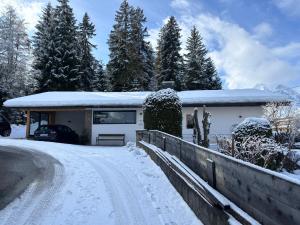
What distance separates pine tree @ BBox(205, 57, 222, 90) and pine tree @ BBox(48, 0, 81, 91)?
14.6 meters

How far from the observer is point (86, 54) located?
4184 cm

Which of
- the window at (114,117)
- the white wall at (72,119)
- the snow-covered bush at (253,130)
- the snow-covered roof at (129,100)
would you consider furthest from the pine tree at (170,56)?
the snow-covered bush at (253,130)

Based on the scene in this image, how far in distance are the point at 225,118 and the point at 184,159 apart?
14.9 m

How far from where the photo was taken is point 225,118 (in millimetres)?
22141

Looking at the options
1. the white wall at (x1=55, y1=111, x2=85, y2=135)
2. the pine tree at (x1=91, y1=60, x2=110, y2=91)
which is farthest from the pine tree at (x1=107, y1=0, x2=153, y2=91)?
the white wall at (x1=55, y1=111, x2=85, y2=135)

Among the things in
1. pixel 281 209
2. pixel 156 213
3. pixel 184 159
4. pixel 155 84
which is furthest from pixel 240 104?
pixel 155 84

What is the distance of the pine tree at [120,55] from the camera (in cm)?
4138

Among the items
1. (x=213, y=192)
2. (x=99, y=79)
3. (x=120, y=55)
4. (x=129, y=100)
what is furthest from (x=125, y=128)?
(x=99, y=79)

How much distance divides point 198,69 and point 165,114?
26587mm

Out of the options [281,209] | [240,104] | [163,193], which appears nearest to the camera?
[281,209]

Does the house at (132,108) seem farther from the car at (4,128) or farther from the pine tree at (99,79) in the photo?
the pine tree at (99,79)

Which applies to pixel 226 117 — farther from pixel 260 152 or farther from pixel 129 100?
pixel 260 152

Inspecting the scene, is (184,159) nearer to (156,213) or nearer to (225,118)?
(156,213)

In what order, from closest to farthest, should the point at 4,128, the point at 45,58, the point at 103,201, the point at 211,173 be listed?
the point at 211,173, the point at 103,201, the point at 4,128, the point at 45,58
